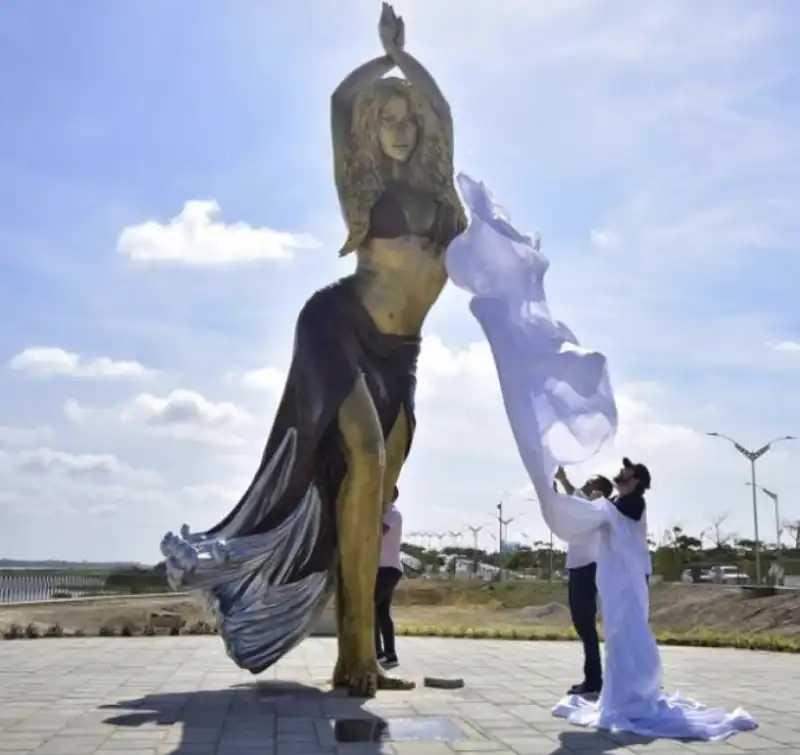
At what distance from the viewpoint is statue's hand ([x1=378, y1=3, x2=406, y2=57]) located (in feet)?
23.7

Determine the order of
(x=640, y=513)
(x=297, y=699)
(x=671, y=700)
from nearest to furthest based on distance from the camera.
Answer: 1. (x=671, y=700)
2. (x=640, y=513)
3. (x=297, y=699)

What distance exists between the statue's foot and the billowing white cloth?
1.23m

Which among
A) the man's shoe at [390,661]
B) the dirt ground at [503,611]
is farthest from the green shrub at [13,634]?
the man's shoe at [390,661]

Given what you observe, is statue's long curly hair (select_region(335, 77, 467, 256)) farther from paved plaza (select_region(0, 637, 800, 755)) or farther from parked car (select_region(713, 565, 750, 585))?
parked car (select_region(713, 565, 750, 585))

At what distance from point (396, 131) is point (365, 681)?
11.8 feet

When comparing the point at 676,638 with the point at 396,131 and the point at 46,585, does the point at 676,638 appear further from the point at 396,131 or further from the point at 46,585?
the point at 46,585

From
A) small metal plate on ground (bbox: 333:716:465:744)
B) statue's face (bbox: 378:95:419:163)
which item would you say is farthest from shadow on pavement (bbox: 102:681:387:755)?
statue's face (bbox: 378:95:419:163)

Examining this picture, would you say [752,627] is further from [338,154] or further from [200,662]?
[338,154]

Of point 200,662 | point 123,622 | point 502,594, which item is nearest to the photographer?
point 200,662

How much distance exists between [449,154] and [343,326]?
142 centimetres

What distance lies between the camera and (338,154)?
282 inches

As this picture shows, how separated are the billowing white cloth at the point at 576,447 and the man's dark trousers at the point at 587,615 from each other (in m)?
0.89

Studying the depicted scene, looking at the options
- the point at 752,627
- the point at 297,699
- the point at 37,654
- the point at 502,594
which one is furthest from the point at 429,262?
the point at 502,594

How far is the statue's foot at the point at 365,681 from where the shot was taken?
21.5 ft
